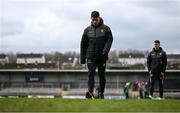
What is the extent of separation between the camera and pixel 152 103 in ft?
37.0

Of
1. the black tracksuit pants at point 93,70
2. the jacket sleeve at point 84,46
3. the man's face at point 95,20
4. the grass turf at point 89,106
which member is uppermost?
the man's face at point 95,20

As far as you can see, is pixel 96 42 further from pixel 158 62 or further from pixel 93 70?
pixel 158 62

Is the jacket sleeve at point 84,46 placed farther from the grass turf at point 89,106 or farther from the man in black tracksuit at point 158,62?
the man in black tracksuit at point 158,62

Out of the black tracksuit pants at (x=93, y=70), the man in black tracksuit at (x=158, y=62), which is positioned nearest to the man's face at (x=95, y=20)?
the black tracksuit pants at (x=93, y=70)

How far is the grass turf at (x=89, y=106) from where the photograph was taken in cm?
1063

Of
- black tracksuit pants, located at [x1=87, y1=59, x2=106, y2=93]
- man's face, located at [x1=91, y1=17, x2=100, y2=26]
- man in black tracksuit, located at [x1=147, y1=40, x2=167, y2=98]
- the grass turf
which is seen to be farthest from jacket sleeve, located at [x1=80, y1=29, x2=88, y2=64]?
man in black tracksuit, located at [x1=147, y1=40, x2=167, y2=98]

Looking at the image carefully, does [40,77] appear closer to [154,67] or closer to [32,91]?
[32,91]

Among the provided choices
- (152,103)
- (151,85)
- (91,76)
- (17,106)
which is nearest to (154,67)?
(151,85)

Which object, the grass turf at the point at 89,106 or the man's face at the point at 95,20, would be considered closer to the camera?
the grass turf at the point at 89,106

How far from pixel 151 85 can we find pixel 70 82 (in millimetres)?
75082

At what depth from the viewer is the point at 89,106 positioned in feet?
35.6

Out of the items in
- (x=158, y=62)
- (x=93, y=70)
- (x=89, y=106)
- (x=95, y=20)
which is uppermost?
(x=95, y=20)

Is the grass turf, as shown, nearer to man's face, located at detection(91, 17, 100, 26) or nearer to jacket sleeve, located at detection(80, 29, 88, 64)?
jacket sleeve, located at detection(80, 29, 88, 64)

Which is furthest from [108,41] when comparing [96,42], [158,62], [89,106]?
[158,62]
